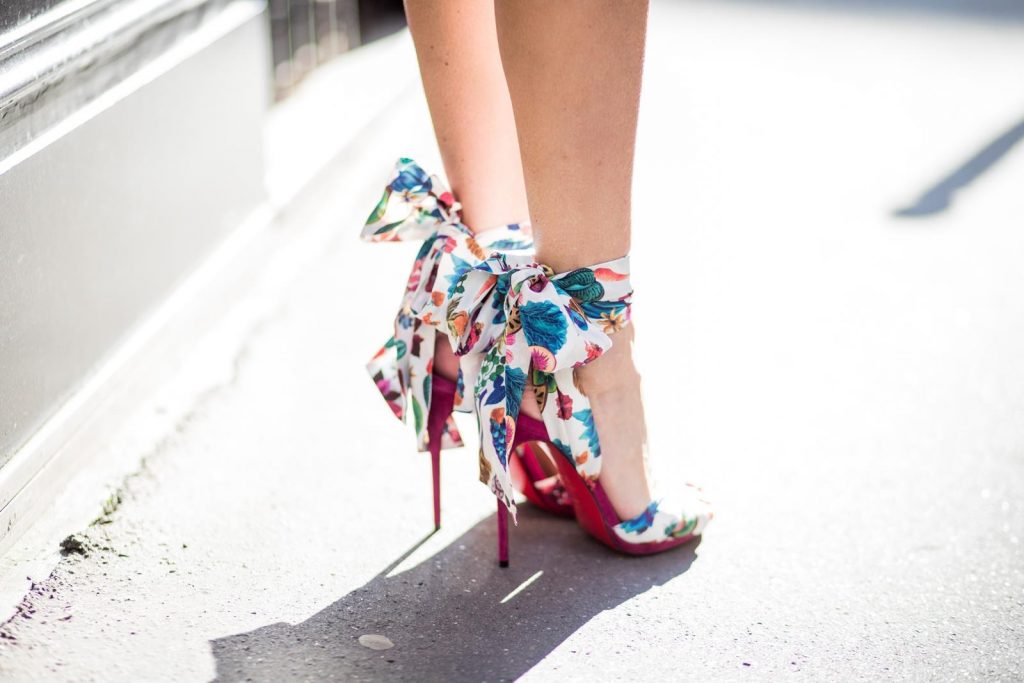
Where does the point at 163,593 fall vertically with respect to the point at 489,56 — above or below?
below

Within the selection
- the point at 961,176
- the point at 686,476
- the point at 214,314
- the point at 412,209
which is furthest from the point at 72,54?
the point at 961,176

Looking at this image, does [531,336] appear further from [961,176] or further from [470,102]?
[961,176]

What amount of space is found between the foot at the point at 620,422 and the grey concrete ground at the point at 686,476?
94 millimetres

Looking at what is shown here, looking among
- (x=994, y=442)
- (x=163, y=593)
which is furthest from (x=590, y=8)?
(x=994, y=442)

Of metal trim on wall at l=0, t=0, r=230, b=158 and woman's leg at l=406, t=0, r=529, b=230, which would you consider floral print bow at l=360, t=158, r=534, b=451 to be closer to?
woman's leg at l=406, t=0, r=529, b=230

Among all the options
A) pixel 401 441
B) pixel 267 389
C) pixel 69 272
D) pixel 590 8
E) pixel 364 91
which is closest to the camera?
pixel 590 8

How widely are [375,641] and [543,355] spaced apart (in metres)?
0.35

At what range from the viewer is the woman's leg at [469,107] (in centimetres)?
124

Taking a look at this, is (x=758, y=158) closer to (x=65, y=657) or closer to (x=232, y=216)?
(x=232, y=216)

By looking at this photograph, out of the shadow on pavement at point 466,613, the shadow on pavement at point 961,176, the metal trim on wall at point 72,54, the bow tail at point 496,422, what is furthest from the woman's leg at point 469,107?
the shadow on pavement at point 961,176

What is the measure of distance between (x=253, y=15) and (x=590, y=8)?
101 centimetres

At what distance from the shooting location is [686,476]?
4.93ft

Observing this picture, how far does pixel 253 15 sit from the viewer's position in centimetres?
192

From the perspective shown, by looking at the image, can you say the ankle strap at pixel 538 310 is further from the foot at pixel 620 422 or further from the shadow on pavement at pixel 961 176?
the shadow on pavement at pixel 961 176
